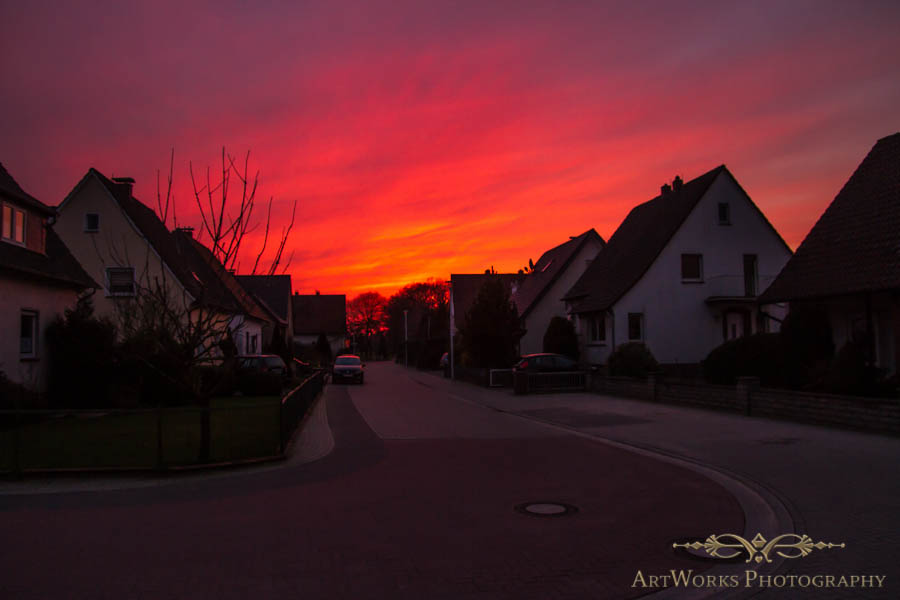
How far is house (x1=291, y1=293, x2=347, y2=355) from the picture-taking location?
3344 inches

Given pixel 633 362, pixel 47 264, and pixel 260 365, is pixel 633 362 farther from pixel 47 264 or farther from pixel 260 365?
pixel 47 264

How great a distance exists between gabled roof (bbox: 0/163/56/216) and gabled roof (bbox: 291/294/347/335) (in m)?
65.4

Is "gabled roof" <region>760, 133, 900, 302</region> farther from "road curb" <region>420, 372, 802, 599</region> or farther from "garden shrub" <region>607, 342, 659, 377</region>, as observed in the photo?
"road curb" <region>420, 372, 802, 599</region>

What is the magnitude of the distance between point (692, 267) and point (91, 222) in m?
26.9

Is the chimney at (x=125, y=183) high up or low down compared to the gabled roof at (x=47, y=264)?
up

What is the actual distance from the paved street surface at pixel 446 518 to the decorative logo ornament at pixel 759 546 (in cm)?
16

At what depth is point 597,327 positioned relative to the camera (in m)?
32.0

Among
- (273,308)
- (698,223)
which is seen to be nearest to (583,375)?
(698,223)

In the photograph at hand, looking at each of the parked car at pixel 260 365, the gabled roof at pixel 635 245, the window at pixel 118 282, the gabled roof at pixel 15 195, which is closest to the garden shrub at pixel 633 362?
the gabled roof at pixel 635 245

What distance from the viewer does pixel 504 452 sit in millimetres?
11680

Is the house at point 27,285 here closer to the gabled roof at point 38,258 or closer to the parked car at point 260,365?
the gabled roof at point 38,258

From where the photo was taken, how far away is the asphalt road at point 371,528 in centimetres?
529

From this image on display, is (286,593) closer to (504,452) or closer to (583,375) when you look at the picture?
(504,452)

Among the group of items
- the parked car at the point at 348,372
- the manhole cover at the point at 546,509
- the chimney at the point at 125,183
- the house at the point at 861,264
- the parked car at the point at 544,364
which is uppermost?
the chimney at the point at 125,183
